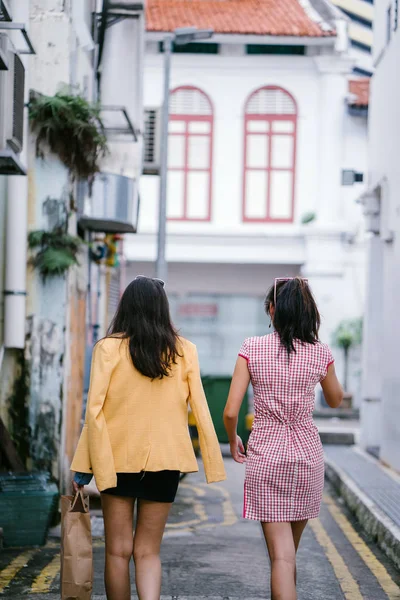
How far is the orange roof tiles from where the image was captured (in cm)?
2502

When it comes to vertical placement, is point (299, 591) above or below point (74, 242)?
below

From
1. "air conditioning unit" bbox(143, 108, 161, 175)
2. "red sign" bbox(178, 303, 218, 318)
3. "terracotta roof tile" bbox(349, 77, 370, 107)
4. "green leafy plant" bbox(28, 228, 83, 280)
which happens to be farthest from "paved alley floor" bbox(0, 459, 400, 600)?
"terracotta roof tile" bbox(349, 77, 370, 107)

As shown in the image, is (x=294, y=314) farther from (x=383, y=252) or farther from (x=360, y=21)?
(x=360, y=21)

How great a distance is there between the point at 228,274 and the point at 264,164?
300 centimetres

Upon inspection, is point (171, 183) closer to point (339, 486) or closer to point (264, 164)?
point (264, 164)

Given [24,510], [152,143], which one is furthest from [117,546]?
[152,143]

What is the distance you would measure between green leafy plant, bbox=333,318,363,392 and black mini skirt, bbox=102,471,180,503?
19.9 metres

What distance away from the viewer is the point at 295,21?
84.3ft

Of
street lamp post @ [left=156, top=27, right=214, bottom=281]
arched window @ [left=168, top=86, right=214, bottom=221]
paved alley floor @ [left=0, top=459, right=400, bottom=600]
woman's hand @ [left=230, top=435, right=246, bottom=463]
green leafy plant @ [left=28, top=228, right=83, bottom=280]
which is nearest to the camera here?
woman's hand @ [left=230, top=435, right=246, bottom=463]

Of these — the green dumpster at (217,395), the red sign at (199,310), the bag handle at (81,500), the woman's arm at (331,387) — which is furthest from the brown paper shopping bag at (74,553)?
the red sign at (199,310)

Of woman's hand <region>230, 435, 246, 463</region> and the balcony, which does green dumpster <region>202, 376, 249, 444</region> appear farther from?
woman's hand <region>230, 435, 246, 463</region>

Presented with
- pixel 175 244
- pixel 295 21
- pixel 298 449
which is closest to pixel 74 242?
pixel 298 449

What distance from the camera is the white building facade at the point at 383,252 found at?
42.1ft

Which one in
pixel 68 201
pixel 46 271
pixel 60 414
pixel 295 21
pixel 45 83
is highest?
pixel 295 21
